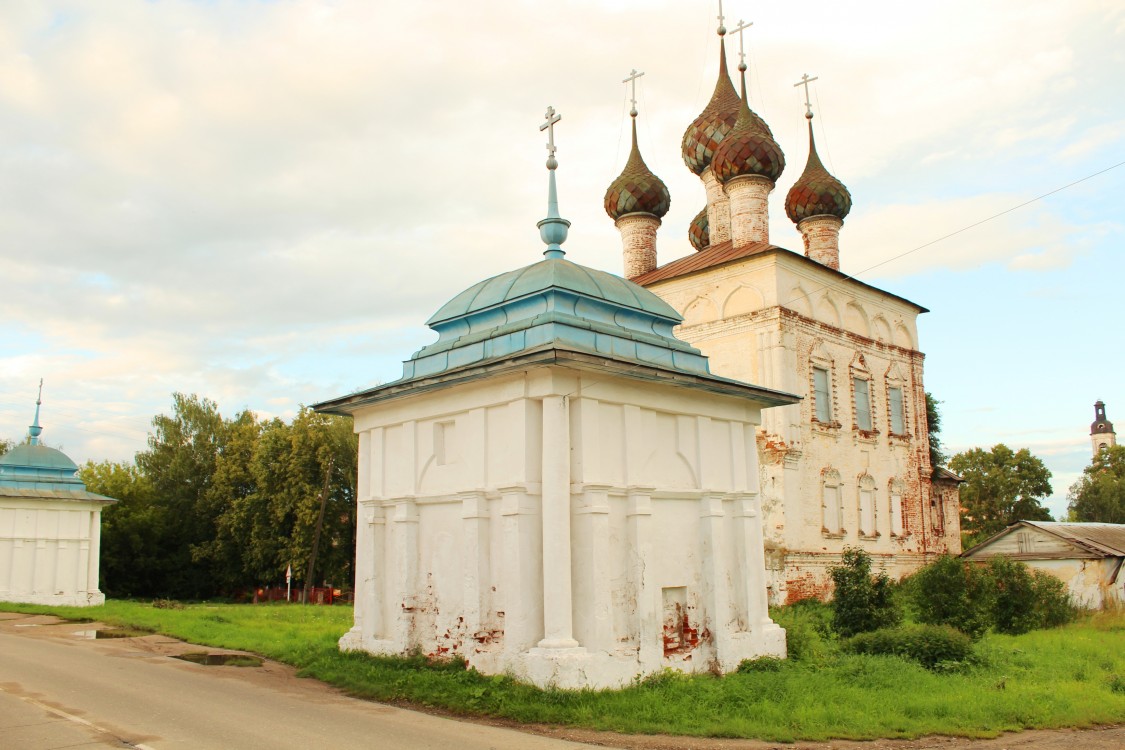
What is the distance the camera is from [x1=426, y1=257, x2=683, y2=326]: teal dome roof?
12.1 metres

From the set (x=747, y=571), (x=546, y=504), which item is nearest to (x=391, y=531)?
(x=546, y=504)

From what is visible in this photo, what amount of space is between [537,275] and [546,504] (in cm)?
331

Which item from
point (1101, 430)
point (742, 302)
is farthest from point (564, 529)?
point (1101, 430)

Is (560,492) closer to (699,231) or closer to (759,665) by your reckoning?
(759,665)

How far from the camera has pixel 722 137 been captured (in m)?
28.5

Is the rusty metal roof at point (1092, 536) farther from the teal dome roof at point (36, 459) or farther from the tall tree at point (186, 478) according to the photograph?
the tall tree at point (186, 478)

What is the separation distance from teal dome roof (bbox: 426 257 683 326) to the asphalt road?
17.6 feet

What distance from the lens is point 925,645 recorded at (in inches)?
504

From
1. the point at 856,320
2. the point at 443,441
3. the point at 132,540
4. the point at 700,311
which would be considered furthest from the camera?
the point at 132,540

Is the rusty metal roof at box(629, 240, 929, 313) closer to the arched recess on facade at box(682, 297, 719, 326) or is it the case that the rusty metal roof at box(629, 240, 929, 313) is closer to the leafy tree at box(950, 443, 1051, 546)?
the arched recess on facade at box(682, 297, 719, 326)

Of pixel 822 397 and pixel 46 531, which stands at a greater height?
pixel 822 397

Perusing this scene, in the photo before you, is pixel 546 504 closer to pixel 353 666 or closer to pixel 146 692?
pixel 353 666

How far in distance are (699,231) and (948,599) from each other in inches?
736

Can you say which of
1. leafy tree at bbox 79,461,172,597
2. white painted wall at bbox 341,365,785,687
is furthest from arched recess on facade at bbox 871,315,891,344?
leafy tree at bbox 79,461,172,597
